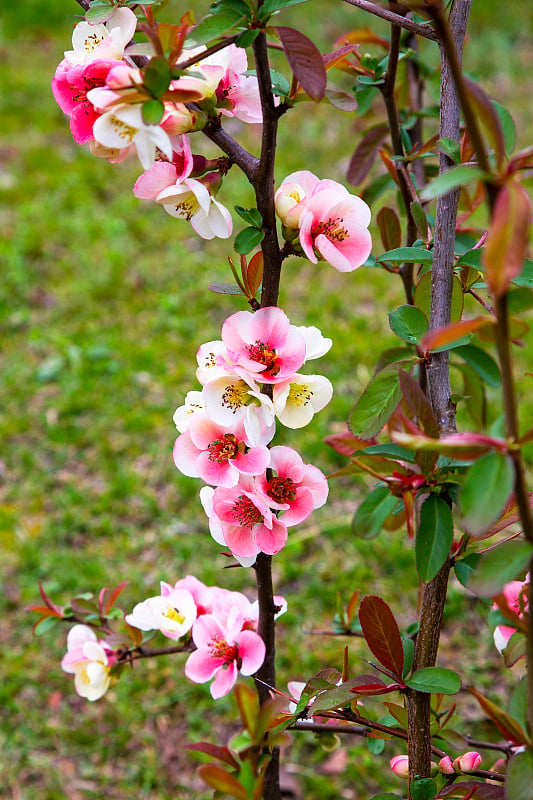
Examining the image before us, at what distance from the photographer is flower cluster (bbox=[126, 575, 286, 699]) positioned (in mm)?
793

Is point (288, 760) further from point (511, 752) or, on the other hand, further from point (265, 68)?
point (265, 68)

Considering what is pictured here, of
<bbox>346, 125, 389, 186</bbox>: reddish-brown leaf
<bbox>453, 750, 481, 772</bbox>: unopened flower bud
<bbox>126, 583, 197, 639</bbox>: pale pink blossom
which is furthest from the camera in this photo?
<bbox>346, 125, 389, 186</bbox>: reddish-brown leaf

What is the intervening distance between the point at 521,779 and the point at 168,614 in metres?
0.46

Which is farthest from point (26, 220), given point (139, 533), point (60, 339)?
point (139, 533)

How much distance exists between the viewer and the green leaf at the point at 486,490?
47 centimetres

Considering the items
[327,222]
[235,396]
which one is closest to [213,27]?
[327,222]

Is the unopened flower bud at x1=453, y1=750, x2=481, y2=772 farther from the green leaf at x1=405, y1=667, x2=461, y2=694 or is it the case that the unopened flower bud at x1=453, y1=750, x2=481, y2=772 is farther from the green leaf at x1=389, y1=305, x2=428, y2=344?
the green leaf at x1=389, y1=305, x2=428, y2=344

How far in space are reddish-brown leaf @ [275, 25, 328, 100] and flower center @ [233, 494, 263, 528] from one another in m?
0.34

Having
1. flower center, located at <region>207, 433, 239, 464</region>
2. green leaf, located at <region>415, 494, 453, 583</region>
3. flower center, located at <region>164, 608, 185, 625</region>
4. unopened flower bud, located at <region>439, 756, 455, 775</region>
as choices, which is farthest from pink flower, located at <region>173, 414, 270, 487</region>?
unopened flower bud, located at <region>439, 756, 455, 775</region>

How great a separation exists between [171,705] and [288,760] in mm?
246

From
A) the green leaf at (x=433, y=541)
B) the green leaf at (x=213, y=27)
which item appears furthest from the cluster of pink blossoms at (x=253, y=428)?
the green leaf at (x=213, y=27)

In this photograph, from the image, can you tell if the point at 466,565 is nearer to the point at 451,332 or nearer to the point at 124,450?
the point at 451,332

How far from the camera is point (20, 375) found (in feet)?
7.75

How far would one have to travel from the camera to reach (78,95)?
26.0 inches
